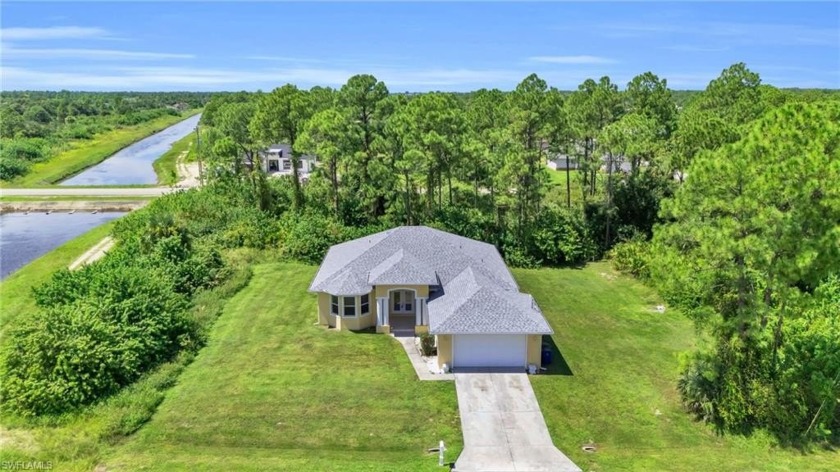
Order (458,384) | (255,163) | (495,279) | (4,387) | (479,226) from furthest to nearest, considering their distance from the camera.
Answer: (255,163) < (479,226) < (495,279) < (458,384) < (4,387)

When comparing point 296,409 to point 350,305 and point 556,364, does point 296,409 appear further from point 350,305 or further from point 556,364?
point 556,364

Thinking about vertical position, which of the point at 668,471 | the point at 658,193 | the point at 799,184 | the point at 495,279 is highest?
the point at 799,184

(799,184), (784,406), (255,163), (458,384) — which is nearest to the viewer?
(799,184)

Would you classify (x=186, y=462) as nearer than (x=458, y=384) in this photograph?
Yes

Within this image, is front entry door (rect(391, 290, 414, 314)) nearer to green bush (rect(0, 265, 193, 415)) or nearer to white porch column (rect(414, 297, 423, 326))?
white porch column (rect(414, 297, 423, 326))

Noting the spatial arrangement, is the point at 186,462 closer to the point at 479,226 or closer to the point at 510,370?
the point at 510,370

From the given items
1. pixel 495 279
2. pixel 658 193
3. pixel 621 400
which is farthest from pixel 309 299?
pixel 658 193

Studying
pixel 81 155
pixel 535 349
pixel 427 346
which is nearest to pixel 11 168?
pixel 81 155
